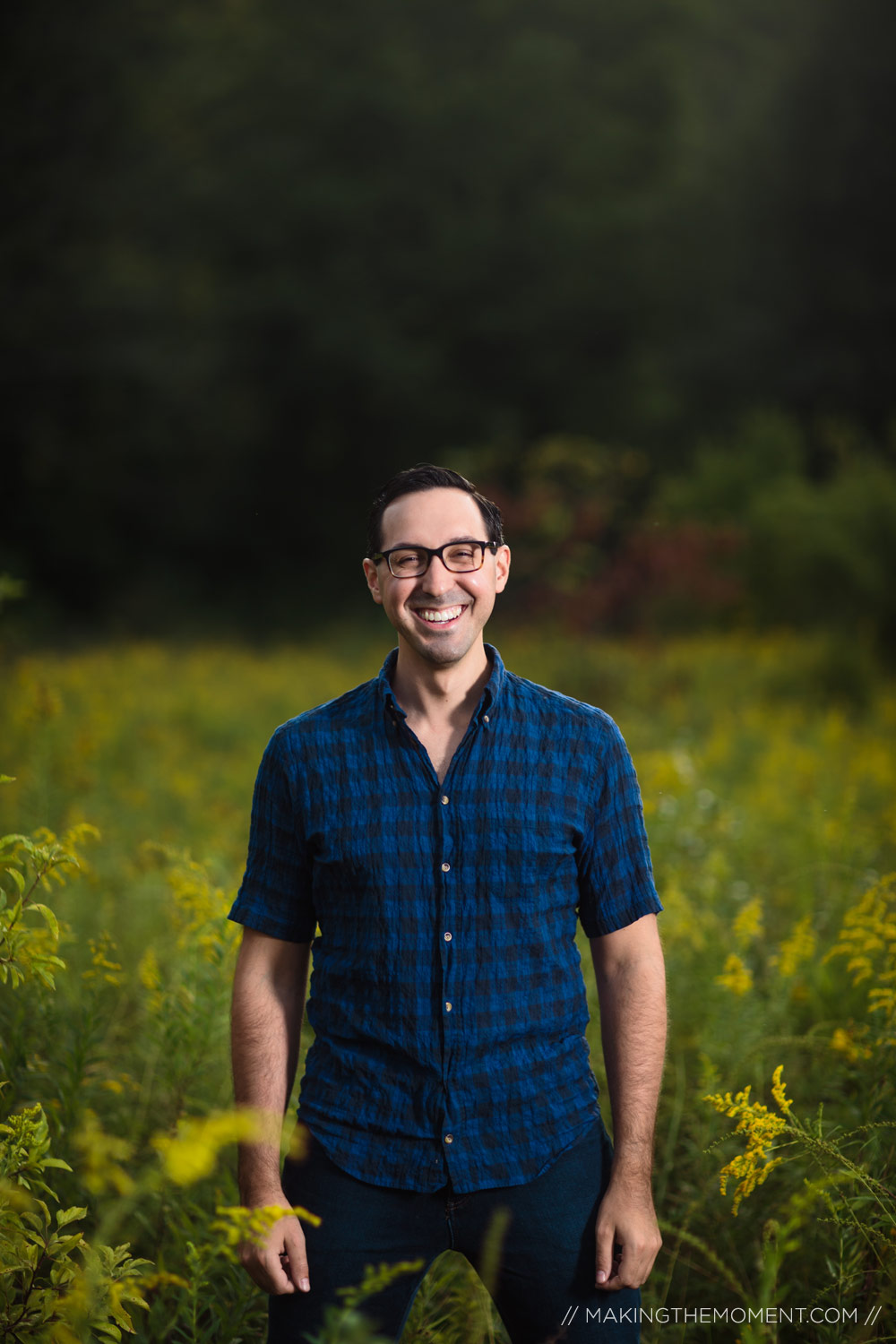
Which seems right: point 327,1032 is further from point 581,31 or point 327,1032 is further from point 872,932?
point 581,31

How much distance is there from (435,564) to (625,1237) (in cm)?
105

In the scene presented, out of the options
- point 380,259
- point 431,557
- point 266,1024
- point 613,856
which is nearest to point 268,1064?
point 266,1024

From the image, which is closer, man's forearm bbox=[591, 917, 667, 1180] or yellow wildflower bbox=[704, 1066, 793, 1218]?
yellow wildflower bbox=[704, 1066, 793, 1218]

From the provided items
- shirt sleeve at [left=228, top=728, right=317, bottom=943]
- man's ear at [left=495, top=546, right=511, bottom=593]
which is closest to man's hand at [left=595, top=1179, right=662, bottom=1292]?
shirt sleeve at [left=228, top=728, right=317, bottom=943]

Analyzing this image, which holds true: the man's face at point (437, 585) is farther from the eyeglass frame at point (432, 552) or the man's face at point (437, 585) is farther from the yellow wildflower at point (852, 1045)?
the yellow wildflower at point (852, 1045)

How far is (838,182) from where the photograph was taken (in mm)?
19422

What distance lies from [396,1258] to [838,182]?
21.5m

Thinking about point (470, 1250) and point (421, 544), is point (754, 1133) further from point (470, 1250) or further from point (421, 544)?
point (421, 544)

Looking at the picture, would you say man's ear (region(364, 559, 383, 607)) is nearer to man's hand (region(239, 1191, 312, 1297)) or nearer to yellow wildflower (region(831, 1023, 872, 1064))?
man's hand (region(239, 1191, 312, 1297))

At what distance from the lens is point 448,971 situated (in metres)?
1.62

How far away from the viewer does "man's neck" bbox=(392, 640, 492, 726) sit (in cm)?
177

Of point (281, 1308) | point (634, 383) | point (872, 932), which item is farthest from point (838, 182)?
point (281, 1308)

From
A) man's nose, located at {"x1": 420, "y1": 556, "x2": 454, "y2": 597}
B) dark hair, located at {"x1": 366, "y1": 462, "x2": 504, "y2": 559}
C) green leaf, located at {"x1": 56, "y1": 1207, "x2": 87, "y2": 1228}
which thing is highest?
dark hair, located at {"x1": 366, "y1": 462, "x2": 504, "y2": 559}

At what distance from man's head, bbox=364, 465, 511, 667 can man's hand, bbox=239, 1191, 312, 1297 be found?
2.86ft
